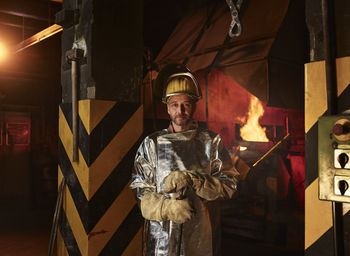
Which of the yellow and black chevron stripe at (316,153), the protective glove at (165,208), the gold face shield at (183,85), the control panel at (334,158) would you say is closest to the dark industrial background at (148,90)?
the yellow and black chevron stripe at (316,153)

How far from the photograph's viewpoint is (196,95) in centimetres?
275

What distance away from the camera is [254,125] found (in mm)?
6754

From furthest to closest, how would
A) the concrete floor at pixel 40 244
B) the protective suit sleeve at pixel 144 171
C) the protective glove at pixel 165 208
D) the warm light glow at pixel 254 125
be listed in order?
the warm light glow at pixel 254 125 < the concrete floor at pixel 40 244 < the protective suit sleeve at pixel 144 171 < the protective glove at pixel 165 208

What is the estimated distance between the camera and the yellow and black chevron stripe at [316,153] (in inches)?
68.5

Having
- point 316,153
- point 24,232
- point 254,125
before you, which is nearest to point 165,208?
point 316,153

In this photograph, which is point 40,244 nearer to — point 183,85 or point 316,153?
point 183,85

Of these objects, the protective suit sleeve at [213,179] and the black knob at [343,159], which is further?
the protective suit sleeve at [213,179]

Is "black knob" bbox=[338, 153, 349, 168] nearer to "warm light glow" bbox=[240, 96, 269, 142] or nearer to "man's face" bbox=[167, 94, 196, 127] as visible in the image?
"man's face" bbox=[167, 94, 196, 127]

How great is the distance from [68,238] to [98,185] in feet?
1.99

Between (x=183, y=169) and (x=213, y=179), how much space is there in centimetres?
26

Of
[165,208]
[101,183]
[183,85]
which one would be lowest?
[165,208]

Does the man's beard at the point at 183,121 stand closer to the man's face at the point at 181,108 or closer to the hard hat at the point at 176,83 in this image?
the man's face at the point at 181,108

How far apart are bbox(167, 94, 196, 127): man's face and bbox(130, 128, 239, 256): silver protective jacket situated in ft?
0.34

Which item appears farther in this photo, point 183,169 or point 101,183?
point 101,183
